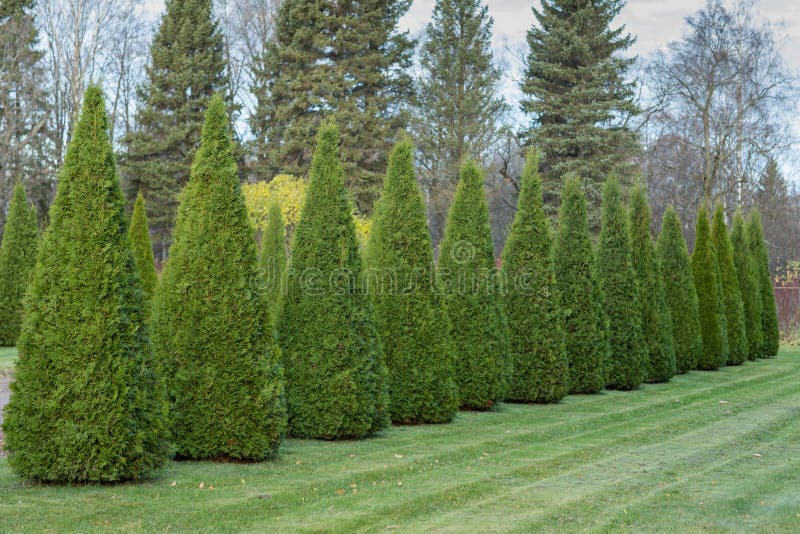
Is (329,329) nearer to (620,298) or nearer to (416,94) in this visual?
(620,298)

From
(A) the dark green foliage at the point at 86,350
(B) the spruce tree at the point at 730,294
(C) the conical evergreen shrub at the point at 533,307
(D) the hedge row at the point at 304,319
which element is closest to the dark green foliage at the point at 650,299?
(D) the hedge row at the point at 304,319

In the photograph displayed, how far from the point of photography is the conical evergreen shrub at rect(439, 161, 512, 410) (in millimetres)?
10422

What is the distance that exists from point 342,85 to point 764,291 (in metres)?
16.6

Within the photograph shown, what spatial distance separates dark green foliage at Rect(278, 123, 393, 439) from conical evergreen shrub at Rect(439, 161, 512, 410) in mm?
2400

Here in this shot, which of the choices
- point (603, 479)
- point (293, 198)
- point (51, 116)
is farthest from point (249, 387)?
point (51, 116)

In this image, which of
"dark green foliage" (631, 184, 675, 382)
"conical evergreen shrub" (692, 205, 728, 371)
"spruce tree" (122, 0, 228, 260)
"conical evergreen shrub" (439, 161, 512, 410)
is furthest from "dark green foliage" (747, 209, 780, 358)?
"spruce tree" (122, 0, 228, 260)

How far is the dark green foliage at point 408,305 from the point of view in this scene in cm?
916

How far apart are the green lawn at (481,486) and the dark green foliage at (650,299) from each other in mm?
4575

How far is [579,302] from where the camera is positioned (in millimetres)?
12328

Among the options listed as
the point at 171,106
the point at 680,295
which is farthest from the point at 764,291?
the point at 171,106

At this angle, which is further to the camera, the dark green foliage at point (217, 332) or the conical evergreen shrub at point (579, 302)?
the conical evergreen shrub at point (579, 302)

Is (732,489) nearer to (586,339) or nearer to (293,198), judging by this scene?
(586,339)

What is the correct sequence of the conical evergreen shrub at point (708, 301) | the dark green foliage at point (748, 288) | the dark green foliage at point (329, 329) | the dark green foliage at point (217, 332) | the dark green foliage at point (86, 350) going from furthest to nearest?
the dark green foliage at point (748, 288)
the conical evergreen shrub at point (708, 301)
the dark green foliage at point (329, 329)
the dark green foliage at point (217, 332)
the dark green foliage at point (86, 350)

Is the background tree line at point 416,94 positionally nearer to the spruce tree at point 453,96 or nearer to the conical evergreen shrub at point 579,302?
the spruce tree at point 453,96
